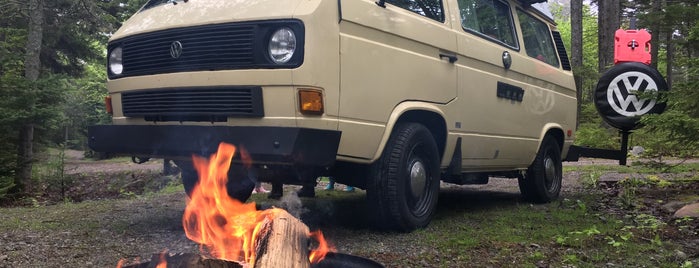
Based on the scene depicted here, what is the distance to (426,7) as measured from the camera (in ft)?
15.2

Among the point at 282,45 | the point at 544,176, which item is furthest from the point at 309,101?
the point at 544,176

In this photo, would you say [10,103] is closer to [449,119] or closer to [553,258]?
[449,119]

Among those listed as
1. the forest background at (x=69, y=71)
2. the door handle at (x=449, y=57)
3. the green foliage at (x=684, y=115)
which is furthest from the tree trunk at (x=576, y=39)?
the door handle at (x=449, y=57)

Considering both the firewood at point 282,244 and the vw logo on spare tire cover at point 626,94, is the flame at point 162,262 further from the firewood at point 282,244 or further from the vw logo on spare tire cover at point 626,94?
the vw logo on spare tire cover at point 626,94

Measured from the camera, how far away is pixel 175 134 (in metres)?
3.76

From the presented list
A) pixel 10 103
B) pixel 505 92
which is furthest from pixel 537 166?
pixel 10 103

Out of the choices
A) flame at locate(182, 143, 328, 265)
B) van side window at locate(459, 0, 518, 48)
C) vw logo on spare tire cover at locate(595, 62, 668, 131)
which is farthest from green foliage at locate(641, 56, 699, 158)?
flame at locate(182, 143, 328, 265)

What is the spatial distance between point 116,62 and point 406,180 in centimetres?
240

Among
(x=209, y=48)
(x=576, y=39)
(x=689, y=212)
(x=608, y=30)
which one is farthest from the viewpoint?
(x=576, y=39)

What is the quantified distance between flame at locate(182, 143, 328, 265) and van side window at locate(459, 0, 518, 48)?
2573 mm

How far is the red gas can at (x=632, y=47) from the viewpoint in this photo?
7.11 m

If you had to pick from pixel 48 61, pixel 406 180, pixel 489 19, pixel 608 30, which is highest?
pixel 608 30

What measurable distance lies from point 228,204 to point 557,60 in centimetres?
518

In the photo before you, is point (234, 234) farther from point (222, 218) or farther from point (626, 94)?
point (626, 94)
